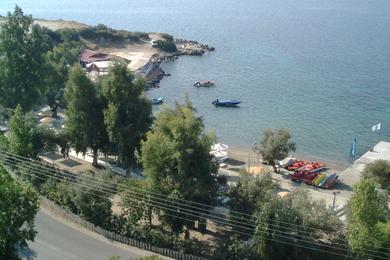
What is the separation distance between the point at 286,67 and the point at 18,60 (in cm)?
5338

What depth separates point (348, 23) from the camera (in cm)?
13750

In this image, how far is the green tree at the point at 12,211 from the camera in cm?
2136

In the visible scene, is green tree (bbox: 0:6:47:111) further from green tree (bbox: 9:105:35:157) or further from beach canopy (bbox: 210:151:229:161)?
beach canopy (bbox: 210:151:229:161)

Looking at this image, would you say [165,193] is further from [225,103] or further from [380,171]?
[225,103]

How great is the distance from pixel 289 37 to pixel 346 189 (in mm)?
81123

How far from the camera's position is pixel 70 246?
91.0 feet

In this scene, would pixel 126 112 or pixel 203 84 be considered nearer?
pixel 126 112

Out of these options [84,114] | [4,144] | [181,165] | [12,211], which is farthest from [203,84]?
[12,211]

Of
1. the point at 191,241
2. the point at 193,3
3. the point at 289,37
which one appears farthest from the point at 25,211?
the point at 193,3

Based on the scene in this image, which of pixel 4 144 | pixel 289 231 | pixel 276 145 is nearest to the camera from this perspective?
pixel 289 231

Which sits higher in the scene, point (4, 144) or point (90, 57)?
point (90, 57)

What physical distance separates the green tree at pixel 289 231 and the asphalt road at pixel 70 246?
6.28 m

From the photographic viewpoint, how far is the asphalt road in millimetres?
26750

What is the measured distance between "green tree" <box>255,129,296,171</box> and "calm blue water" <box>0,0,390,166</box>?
938 centimetres
